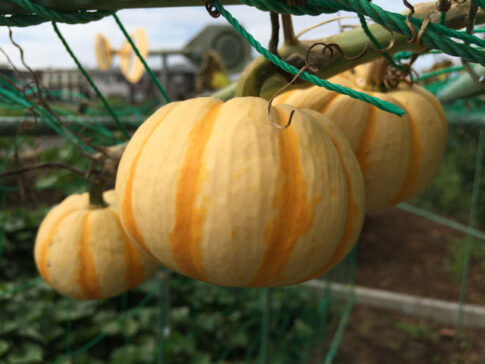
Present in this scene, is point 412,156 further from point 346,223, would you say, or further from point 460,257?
point 460,257

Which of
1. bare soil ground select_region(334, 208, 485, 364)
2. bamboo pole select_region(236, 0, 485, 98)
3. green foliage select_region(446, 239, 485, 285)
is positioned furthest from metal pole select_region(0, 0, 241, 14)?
green foliage select_region(446, 239, 485, 285)

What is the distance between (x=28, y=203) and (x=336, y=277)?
357 centimetres

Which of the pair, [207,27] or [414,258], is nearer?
[207,27]

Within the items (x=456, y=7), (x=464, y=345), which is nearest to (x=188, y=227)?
(x=456, y=7)

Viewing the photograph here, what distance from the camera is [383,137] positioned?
829 millimetres

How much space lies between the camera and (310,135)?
61 cm

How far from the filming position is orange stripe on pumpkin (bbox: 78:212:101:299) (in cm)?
106

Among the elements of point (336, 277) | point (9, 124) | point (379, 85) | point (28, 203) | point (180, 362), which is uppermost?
point (379, 85)

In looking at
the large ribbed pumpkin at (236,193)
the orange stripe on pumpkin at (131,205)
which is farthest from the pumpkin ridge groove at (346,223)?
the orange stripe on pumpkin at (131,205)

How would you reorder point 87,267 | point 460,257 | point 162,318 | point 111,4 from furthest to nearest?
point 460,257 → point 162,318 → point 87,267 → point 111,4

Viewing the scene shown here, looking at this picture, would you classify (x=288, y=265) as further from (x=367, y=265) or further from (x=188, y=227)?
(x=367, y=265)

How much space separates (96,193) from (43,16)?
58cm

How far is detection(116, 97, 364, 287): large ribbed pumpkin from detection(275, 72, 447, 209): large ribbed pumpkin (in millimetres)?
217

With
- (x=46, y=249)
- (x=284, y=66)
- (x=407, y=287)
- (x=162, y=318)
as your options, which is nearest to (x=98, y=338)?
(x=162, y=318)
